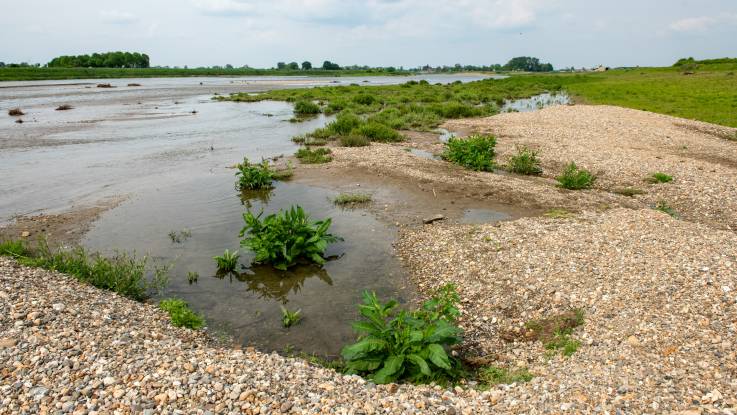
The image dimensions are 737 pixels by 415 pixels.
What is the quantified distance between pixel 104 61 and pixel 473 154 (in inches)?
6930

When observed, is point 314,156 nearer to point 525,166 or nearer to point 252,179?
point 252,179

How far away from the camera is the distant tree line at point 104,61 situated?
492 ft

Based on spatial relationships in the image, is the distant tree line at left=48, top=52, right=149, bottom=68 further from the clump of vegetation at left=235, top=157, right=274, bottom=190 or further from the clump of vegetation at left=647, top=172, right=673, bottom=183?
the clump of vegetation at left=647, top=172, right=673, bottom=183

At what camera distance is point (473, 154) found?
1995 centimetres

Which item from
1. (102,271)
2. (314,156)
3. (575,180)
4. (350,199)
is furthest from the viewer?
(314,156)

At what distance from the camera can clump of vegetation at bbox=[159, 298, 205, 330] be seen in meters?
8.13

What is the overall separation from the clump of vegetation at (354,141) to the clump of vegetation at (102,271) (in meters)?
15.8

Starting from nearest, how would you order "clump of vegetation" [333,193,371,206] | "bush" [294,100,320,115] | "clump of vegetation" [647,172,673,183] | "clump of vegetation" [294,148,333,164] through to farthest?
"clump of vegetation" [333,193,371,206], "clump of vegetation" [647,172,673,183], "clump of vegetation" [294,148,333,164], "bush" [294,100,320,115]

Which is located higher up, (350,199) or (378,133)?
(378,133)

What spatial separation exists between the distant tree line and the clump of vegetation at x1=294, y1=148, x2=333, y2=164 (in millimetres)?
159892

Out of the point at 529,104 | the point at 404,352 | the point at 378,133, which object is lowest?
the point at 404,352

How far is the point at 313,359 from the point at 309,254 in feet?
13.2

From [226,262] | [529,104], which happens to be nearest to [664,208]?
[226,262]

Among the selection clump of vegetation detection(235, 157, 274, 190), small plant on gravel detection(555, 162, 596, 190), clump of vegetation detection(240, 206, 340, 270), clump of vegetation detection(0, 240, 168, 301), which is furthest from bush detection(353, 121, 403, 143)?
clump of vegetation detection(0, 240, 168, 301)
